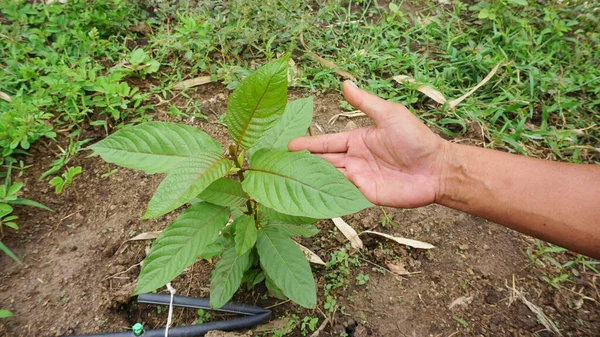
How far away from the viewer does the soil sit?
222 centimetres

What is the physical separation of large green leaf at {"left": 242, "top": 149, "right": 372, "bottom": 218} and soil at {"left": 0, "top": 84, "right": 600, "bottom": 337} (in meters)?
1.14

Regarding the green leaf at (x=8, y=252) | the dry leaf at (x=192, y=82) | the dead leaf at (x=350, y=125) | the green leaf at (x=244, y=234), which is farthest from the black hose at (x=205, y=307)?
the dry leaf at (x=192, y=82)

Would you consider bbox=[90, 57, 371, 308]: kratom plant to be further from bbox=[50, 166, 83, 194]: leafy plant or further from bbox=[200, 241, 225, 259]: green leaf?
bbox=[50, 166, 83, 194]: leafy plant

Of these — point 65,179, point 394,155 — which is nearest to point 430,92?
point 394,155

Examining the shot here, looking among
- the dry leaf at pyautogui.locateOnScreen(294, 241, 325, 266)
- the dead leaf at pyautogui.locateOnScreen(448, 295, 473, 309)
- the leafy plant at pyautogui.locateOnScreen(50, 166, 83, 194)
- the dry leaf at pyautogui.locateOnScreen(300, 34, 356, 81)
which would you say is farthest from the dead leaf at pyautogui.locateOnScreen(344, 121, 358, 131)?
the leafy plant at pyautogui.locateOnScreen(50, 166, 83, 194)

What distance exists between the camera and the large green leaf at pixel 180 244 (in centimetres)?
144

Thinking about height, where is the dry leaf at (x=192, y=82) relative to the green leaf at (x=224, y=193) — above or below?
below

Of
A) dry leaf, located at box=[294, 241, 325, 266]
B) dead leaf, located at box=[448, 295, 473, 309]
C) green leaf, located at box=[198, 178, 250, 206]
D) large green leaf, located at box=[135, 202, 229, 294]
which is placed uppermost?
green leaf, located at box=[198, 178, 250, 206]

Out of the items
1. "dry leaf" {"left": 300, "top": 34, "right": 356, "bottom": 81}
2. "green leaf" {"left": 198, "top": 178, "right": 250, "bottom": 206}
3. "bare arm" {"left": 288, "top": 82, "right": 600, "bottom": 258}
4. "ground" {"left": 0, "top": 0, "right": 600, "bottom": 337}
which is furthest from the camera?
"dry leaf" {"left": 300, "top": 34, "right": 356, "bottom": 81}

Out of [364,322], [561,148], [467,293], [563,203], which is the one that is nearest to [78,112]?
[364,322]

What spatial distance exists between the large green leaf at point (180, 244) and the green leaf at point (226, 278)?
34cm

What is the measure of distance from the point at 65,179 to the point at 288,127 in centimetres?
188

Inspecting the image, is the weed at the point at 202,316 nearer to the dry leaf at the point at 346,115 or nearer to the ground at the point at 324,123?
the ground at the point at 324,123

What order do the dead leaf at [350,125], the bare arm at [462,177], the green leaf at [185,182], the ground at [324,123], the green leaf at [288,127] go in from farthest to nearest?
the dead leaf at [350,125]
the ground at [324,123]
the bare arm at [462,177]
the green leaf at [288,127]
the green leaf at [185,182]
